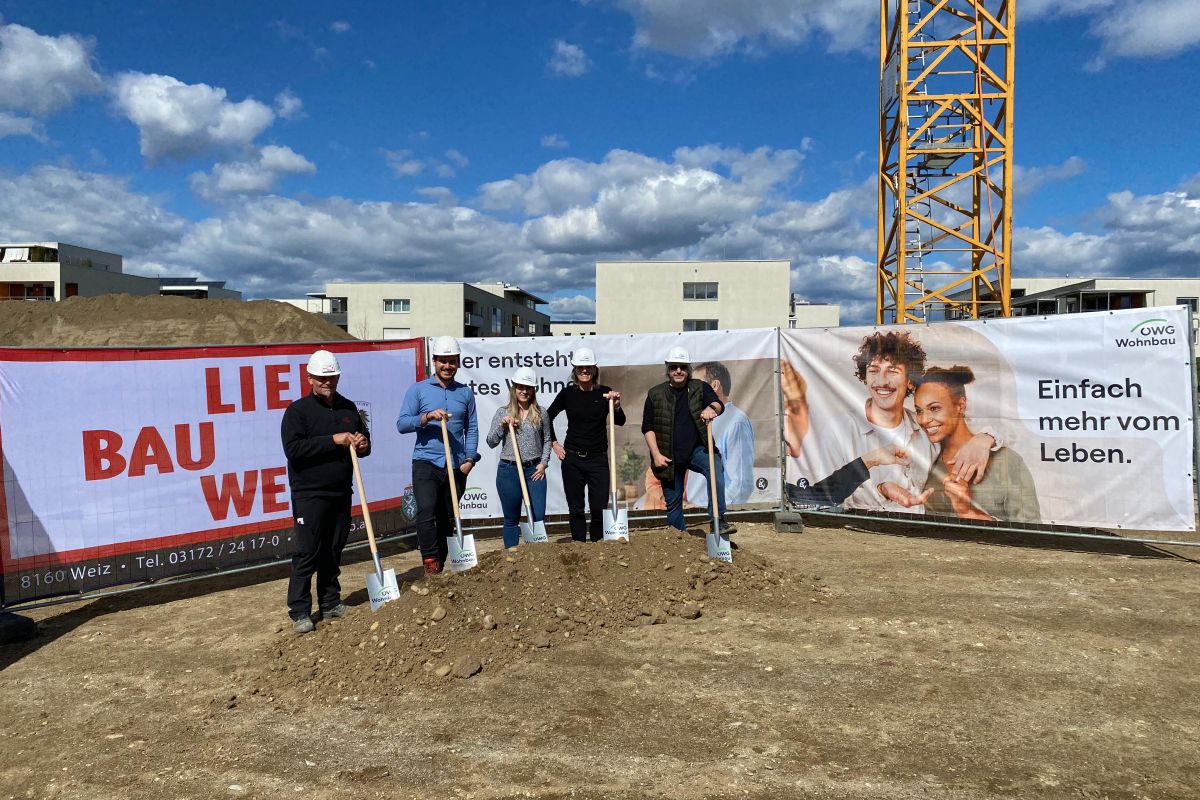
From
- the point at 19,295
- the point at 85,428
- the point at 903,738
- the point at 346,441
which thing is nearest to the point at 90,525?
the point at 85,428

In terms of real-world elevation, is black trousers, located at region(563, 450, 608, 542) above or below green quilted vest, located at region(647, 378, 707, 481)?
below

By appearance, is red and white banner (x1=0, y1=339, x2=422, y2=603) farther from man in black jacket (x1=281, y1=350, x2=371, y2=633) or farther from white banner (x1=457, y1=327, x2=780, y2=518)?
man in black jacket (x1=281, y1=350, x2=371, y2=633)

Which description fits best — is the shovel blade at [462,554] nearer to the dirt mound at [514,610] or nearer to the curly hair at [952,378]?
the dirt mound at [514,610]

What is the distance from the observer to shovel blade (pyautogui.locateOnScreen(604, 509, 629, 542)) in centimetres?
644

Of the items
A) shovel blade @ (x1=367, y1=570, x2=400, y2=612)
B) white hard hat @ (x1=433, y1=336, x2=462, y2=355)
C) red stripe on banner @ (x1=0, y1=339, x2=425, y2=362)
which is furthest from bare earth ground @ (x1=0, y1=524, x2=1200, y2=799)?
red stripe on banner @ (x1=0, y1=339, x2=425, y2=362)

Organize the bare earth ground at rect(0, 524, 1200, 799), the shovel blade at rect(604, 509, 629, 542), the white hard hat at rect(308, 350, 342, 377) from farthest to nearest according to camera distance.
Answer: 1. the shovel blade at rect(604, 509, 629, 542)
2. the white hard hat at rect(308, 350, 342, 377)
3. the bare earth ground at rect(0, 524, 1200, 799)

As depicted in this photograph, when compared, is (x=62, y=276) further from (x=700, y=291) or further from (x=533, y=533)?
(x=533, y=533)

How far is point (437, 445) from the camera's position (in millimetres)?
6137

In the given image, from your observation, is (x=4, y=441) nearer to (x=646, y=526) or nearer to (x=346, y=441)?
(x=346, y=441)

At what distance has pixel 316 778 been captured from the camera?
3504 mm

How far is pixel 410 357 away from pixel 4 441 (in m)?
3.66

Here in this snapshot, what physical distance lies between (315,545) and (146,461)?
2409 mm

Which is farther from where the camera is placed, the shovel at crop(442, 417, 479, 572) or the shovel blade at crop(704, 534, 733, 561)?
the shovel blade at crop(704, 534, 733, 561)

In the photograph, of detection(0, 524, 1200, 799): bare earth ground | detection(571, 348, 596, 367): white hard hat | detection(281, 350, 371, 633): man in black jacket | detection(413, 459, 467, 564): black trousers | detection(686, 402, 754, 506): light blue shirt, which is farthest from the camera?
detection(686, 402, 754, 506): light blue shirt
